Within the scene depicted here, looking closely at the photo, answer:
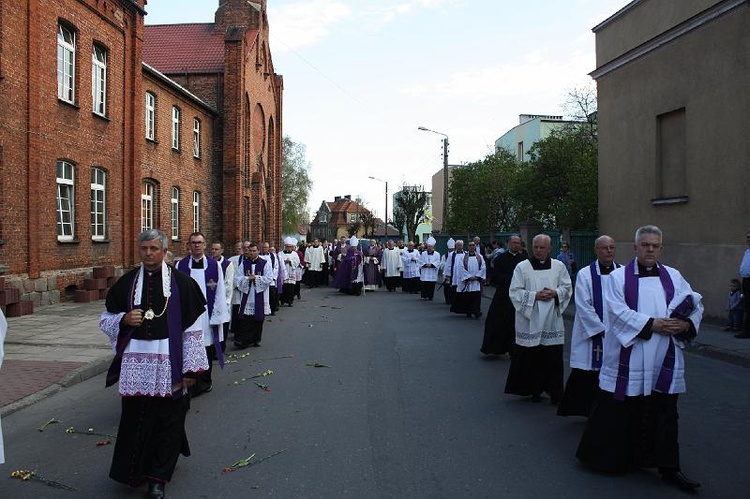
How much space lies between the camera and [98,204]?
19.1 m

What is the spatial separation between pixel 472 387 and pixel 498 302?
221 cm

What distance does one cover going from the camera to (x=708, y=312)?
15.3m

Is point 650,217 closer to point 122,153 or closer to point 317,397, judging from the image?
point 317,397

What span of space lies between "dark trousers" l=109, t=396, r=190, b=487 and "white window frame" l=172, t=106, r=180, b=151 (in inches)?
882

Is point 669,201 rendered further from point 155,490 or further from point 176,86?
point 176,86

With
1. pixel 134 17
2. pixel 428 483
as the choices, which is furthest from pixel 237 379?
pixel 134 17

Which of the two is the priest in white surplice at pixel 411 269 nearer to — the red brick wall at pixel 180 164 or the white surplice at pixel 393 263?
the white surplice at pixel 393 263

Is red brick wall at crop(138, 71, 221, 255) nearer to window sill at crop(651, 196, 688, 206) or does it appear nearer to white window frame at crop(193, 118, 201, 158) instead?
white window frame at crop(193, 118, 201, 158)

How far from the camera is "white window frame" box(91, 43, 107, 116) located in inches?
737

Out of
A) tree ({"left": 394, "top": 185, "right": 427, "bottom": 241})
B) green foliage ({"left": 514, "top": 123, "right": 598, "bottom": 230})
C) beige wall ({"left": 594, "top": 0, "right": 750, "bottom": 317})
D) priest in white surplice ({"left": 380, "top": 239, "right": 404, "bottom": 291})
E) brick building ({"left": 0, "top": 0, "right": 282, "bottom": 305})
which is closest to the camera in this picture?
beige wall ({"left": 594, "top": 0, "right": 750, "bottom": 317})

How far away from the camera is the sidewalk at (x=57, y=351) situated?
805 cm

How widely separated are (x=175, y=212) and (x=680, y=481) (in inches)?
938

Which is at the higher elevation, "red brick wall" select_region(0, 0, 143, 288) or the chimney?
the chimney

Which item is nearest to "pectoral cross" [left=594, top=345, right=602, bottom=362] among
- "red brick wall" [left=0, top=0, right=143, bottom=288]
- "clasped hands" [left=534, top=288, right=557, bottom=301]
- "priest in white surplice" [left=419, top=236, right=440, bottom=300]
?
"clasped hands" [left=534, top=288, right=557, bottom=301]
